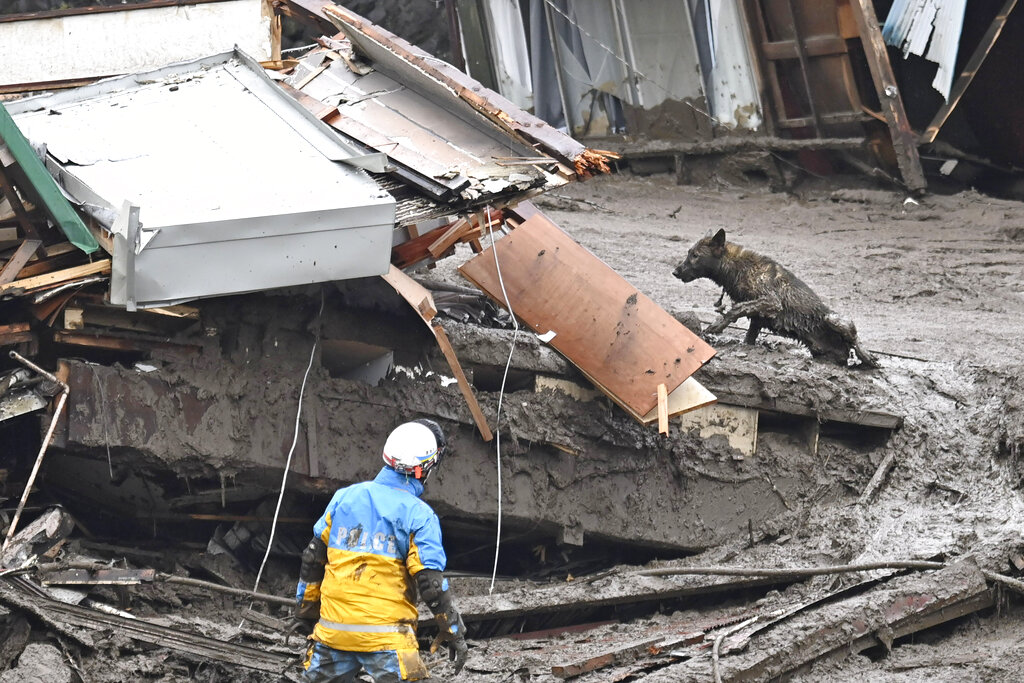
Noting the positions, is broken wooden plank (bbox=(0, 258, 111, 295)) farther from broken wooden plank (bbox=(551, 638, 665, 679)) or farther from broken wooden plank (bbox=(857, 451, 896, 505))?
broken wooden plank (bbox=(857, 451, 896, 505))

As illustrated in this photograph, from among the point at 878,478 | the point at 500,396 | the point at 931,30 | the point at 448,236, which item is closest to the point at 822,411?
the point at 878,478

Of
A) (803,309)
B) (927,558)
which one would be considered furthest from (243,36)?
(927,558)

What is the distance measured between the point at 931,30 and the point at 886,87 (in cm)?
108

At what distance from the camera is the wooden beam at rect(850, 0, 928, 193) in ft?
44.4

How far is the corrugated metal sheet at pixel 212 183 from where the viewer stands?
6.84m

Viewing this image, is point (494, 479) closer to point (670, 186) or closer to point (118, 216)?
point (118, 216)

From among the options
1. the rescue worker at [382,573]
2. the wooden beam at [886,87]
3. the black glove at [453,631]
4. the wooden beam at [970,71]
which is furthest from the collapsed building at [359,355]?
the wooden beam at [970,71]

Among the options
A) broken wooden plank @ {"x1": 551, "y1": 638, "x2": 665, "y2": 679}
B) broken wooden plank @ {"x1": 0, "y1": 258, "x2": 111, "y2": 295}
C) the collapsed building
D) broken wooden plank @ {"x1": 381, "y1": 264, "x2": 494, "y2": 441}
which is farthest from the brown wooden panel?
broken wooden plank @ {"x1": 0, "y1": 258, "x2": 111, "y2": 295}

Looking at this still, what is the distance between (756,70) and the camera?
14.5 meters

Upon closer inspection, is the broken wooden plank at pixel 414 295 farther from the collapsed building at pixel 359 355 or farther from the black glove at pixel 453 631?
the black glove at pixel 453 631

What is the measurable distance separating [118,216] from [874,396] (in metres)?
5.90

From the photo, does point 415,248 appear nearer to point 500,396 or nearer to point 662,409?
point 500,396

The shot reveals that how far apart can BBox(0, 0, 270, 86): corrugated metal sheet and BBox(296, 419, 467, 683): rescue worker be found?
530 centimetres

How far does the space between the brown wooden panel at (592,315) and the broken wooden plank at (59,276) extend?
2.74m
